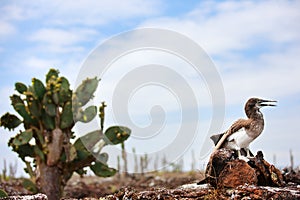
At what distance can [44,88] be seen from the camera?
13.8m

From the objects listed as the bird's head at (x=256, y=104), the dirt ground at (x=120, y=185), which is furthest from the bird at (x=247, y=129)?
the dirt ground at (x=120, y=185)

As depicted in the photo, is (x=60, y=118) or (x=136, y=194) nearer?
(x=136, y=194)

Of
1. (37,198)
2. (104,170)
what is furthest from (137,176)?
(37,198)

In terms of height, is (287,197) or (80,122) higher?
(80,122)

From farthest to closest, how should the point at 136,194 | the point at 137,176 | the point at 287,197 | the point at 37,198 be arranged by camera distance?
the point at 137,176
the point at 37,198
the point at 136,194
the point at 287,197

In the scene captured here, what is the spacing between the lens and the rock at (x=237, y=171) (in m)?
5.68

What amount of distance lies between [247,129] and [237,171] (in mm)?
512

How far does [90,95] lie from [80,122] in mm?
860

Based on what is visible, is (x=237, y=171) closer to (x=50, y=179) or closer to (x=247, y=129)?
(x=247, y=129)

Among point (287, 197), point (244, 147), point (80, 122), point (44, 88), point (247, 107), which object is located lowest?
point (287, 197)

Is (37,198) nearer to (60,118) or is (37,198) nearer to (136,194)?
(136,194)

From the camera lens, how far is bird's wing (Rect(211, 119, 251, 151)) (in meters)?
5.76

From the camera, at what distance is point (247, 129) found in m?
5.69

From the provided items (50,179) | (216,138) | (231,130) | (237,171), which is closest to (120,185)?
(50,179)
